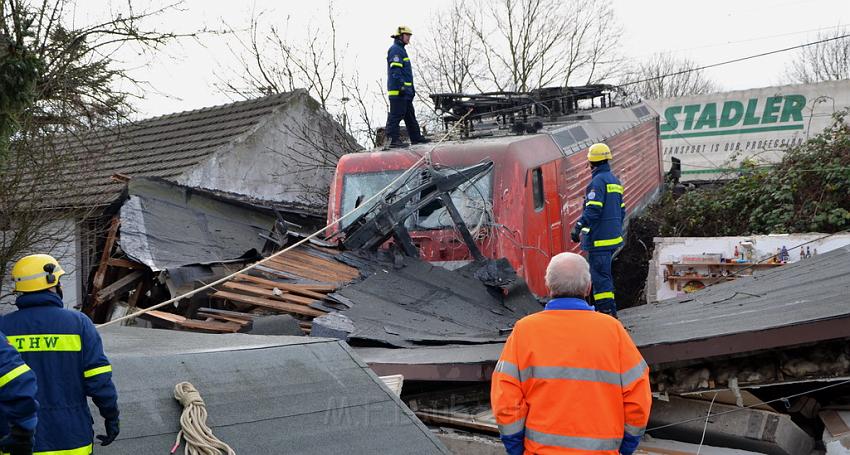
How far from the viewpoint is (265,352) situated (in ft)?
16.5

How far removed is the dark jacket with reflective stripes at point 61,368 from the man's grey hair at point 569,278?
1921 millimetres

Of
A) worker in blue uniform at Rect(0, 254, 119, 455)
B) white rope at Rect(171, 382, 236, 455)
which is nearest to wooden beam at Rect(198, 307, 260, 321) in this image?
white rope at Rect(171, 382, 236, 455)

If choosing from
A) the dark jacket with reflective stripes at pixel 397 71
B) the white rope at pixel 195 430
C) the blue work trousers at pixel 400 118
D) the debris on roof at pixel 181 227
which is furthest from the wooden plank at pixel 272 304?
the dark jacket with reflective stripes at pixel 397 71

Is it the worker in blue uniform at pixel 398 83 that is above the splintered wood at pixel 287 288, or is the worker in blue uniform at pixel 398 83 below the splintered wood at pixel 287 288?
above

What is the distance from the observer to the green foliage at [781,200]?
495 inches

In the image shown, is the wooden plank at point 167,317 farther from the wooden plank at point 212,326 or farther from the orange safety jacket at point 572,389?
the orange safety jacket at point 572,389

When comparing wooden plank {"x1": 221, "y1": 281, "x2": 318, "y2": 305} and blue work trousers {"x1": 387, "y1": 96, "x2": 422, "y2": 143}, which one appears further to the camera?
blue work trousers {"x1": 387, "y1": 96, "x2": 422, "y2": 143}

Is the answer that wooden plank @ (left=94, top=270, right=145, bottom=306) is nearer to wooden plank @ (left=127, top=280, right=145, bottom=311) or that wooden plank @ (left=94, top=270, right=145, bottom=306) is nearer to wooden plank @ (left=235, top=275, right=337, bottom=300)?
wooden plank @ (left=127, top=280, right=145, bottom=311)

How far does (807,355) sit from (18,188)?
29.2 ft

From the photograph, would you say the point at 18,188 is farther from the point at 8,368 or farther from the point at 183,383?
the point at 8,368

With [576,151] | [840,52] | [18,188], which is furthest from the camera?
[840,52]

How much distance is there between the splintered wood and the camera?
7574mm

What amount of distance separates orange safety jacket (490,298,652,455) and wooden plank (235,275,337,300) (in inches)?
177

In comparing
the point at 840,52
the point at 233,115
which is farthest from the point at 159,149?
the point at 840,52
